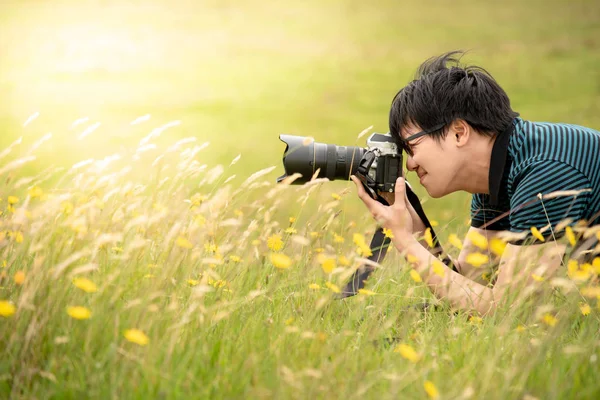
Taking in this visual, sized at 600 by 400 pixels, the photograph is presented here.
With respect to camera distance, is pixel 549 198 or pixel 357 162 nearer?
pixel 549 198

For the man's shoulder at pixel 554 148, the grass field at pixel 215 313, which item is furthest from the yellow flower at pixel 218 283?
the man's shoulder at pixel 554 148

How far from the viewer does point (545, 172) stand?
2.78 metres

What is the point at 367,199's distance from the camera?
10.4 feet

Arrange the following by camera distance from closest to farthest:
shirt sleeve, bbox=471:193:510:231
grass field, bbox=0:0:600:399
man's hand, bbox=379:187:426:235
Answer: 1. grass field, bbox=0:0:600:399
2. man's hand, bbox=379:187:426:235
3. shirt sleeve, bbox=471:193:510:231

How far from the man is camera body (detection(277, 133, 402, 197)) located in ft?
0.23

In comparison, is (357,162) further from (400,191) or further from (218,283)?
(218,283)

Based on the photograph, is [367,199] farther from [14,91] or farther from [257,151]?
[14,91]

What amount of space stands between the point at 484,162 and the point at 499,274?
561 millimetres

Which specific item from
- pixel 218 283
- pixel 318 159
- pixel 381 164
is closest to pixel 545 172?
pixel 381 164

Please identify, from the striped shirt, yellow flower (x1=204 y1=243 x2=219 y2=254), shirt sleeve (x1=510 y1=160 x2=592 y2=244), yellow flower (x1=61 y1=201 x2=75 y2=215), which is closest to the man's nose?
the striped shirt

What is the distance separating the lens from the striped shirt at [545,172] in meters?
2.77

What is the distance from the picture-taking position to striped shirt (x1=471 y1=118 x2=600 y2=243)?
2766mm

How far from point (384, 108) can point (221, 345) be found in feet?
48.5

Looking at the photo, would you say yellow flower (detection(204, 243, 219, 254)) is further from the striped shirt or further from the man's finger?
the striped shirt
